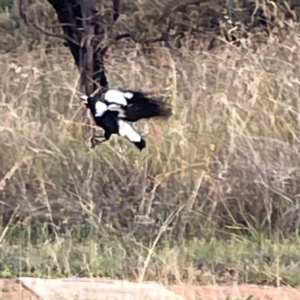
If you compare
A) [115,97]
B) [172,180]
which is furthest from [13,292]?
[115,97]

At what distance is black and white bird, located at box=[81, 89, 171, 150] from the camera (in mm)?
5857

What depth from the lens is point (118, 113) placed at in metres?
5.86

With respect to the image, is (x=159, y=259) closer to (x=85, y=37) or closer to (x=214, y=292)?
(x=214, y=292)

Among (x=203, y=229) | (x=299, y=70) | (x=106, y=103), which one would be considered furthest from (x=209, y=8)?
(x=203, y=229)

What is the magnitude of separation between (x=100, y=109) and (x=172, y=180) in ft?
2.32

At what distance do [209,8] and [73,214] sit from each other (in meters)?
3.76

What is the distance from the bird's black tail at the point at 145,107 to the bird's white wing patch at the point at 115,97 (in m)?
0.06

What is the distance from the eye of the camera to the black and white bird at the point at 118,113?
586 centimetres

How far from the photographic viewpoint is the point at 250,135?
5.84m

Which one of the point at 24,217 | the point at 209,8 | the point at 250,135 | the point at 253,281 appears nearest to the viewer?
the point at 253,281

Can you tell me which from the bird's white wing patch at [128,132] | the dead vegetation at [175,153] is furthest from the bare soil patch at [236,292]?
the bird's white wing patch at [128,132]

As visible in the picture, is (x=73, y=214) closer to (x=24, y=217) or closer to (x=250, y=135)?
(x=24, y=217)

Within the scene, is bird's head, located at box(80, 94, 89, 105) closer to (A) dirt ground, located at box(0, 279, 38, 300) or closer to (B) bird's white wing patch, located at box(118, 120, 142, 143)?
(B) bird's white wing patch, located at box(118, 120, 142, 143)

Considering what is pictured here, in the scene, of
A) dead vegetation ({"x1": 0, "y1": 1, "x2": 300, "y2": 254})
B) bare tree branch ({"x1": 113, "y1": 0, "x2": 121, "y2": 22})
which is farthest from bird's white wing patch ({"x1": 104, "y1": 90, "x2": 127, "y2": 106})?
bare tree branch ({"x1": 113, "y1": 0, "x2": 121, "y2": 22})
